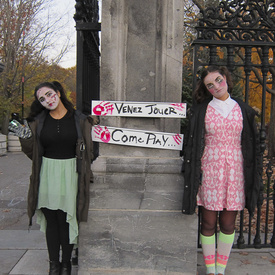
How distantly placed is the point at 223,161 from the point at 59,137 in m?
1.58

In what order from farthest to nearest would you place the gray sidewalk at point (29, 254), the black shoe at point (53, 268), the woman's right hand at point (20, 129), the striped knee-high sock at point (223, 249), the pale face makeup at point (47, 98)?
the gray sidewalk at point (29, 254)
the black shoe at point (53, 268)
the striped knee-high sock at point (223, 249)
the pale face makeup at point (47, 98)
the woman's right hand at point (20, 129)

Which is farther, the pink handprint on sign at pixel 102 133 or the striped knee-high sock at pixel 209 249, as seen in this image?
the pink handprint on sign at pixel 102 133

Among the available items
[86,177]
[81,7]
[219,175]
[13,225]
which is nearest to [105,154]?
[86,177]

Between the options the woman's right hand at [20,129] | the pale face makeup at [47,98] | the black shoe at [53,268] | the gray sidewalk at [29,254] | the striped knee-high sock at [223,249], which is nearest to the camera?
the woman's right hand at [20,129]

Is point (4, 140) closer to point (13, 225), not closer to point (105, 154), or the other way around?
point (13, 225)

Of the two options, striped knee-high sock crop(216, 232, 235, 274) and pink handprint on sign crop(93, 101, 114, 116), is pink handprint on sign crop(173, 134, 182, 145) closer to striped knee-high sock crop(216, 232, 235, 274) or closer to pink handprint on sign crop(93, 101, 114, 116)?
pink handprint on sign crop(93, 101, 114, 116)

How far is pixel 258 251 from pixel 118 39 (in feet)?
10.2

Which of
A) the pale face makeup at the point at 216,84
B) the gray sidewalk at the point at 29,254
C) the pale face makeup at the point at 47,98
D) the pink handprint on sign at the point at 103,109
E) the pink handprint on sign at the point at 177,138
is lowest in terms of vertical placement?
the gray sidewalk at the point at 29,254

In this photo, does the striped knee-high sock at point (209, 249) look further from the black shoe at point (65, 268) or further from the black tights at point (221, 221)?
the black shoe at point (65, 268)

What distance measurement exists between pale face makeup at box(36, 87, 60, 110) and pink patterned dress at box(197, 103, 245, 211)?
1.48 m

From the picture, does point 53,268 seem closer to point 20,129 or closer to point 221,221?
point 20,129

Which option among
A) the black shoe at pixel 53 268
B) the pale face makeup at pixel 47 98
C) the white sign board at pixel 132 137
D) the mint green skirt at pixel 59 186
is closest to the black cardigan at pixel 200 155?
the white sign board at pixel 132 137

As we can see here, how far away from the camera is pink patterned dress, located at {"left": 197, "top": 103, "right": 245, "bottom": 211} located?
9.84ft

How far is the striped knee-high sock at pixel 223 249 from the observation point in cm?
319
